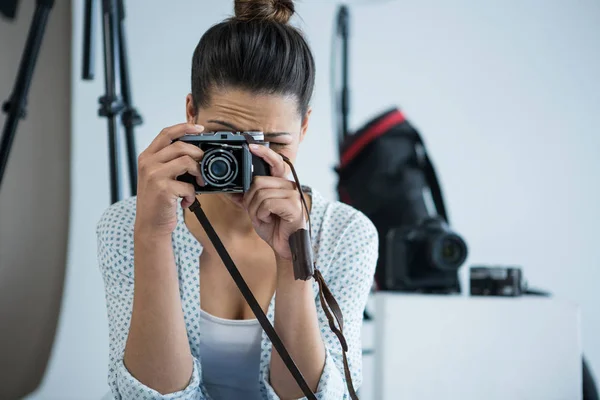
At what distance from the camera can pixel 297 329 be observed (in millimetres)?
786

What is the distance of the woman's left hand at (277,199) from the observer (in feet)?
2.40

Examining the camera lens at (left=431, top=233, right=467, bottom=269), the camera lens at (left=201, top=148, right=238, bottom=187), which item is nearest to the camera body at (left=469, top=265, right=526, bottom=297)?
the camera lens at (left=431, top=233, right=467, bottom=269)

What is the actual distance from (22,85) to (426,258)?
87 centimetres

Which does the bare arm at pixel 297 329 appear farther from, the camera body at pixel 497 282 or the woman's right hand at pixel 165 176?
the camera body at pixel 497 282

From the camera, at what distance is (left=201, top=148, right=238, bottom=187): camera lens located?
70cm

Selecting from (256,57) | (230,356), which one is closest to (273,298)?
(230,356)

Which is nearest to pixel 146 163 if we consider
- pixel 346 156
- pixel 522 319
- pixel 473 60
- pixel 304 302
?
pixel 304 302

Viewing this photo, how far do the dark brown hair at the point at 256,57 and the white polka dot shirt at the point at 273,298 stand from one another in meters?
0.18

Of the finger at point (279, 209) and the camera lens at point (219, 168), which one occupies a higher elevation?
the camera lens at point (219, 168)

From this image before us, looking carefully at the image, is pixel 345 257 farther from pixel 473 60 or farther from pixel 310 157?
pixel 473 60

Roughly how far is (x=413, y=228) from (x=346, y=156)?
29 cm

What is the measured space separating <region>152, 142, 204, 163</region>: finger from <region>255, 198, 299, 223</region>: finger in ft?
0.30

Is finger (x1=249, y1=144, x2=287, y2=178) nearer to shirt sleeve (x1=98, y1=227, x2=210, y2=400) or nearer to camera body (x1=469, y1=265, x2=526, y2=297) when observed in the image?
shirt sleeve (x1=98, y1=227, x2=210, y2=400)

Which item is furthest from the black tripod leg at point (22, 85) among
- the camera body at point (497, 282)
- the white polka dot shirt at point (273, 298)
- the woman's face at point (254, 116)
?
the camera body at point (497, 282)
